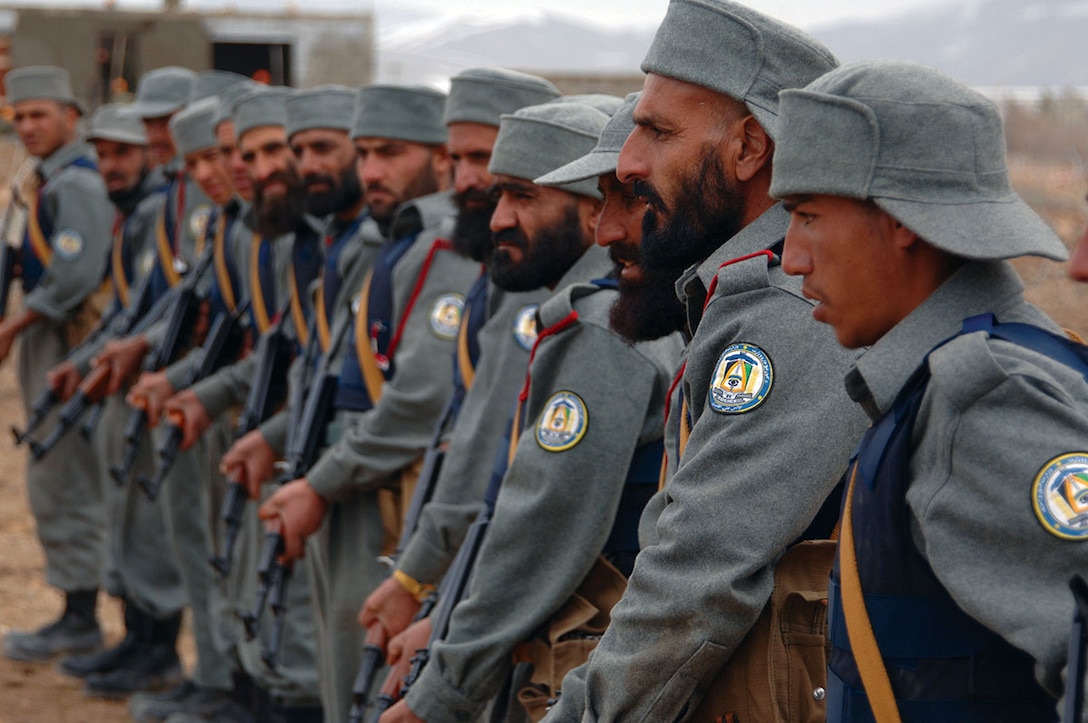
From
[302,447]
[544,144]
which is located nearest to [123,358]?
[302,447]

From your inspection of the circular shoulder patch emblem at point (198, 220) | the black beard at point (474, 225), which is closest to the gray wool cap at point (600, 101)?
the black beard at point (474, 225)

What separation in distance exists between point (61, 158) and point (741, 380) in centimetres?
716

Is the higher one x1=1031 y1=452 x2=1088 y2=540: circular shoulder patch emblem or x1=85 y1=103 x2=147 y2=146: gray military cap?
x1=1031 y1=452 x2=1088 y2=540: circular shoulder patch emblem

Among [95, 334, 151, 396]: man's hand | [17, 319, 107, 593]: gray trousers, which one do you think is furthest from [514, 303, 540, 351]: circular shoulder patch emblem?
[17, 319, 107, 593]: gray trousers

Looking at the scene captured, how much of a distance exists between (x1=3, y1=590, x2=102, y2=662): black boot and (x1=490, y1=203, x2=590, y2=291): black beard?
17.1ft

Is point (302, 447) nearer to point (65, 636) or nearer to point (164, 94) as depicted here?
point (65, 636)

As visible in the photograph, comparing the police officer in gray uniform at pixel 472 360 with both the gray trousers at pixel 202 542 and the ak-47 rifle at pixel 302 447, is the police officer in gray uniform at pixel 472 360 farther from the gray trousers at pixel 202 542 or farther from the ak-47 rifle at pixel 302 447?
A: the gray trousers at pixel 202 542

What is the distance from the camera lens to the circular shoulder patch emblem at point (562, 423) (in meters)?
3.09

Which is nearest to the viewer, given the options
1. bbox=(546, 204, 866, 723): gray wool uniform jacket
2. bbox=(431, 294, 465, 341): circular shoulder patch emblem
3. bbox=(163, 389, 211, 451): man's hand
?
bbox=(546, 204, 866, 723): gray wool uniform jacket

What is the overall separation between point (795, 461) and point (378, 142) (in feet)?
10.8

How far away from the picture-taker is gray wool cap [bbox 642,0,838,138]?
2.67 metres

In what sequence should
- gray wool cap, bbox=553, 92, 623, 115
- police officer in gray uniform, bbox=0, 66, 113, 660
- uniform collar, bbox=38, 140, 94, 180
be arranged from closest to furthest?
gray wool cap, bbox=553, 92, 623, 115 < police officer in gray uniform, bbox=0, 66, 113, 660 < uniform collar, bbox=38, 140, 94, 180

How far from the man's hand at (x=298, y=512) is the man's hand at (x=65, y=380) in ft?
11.5

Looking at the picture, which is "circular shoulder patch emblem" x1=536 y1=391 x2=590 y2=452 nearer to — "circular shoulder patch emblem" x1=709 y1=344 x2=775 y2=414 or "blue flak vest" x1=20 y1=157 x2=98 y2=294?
"circular shoulder patch emblem" x1=709 y1=344 x2=775 y2=414
